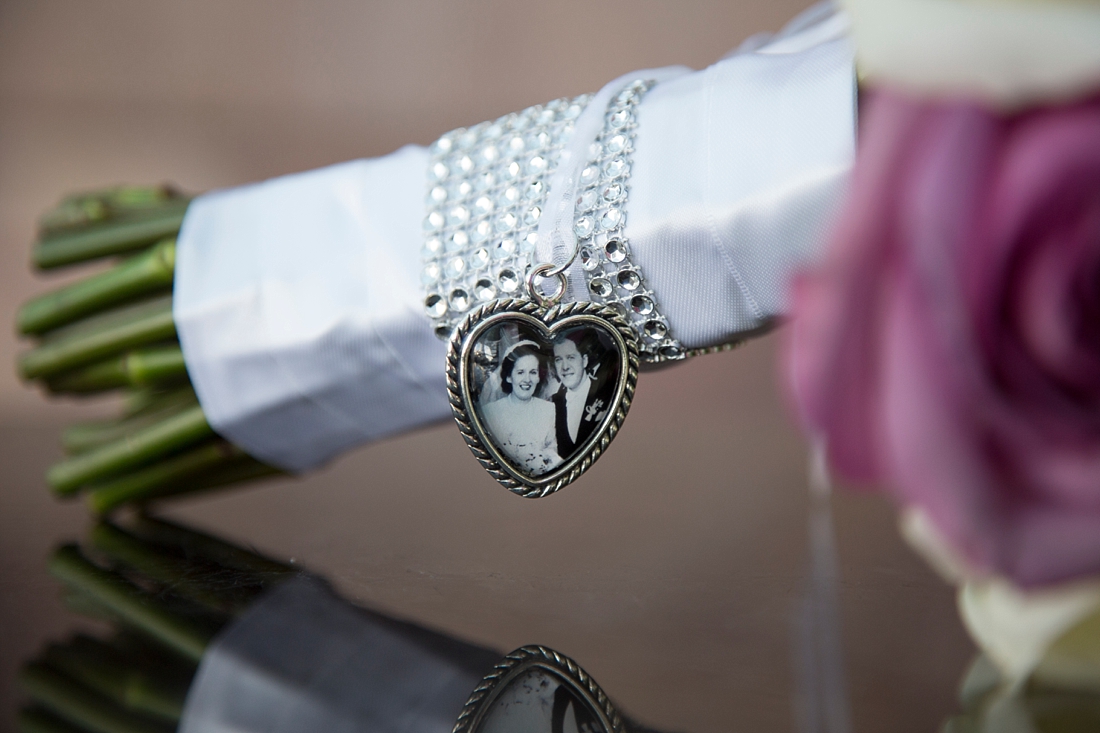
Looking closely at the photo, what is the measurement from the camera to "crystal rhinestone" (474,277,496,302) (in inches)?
20.2

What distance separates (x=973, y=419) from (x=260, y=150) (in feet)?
5.30

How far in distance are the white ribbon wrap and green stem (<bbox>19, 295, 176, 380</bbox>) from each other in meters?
0.03

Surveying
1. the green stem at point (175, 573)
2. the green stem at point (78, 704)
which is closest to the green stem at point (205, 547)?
the green stem at point (175, 573)

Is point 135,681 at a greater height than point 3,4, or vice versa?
point 3,4

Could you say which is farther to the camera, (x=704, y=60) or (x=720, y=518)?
(x=704, y=60)

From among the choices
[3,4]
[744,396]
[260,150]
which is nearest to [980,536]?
[744,396]

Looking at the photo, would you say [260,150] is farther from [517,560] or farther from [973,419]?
[973,419]

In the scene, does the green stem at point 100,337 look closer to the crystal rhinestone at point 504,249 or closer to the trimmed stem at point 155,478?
the trimmed stem at point 155,478

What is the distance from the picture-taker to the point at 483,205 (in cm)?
54

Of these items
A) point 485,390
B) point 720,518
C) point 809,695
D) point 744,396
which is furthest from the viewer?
point 744,396

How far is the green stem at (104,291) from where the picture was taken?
0.65 metres

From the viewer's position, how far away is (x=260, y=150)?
166 cm

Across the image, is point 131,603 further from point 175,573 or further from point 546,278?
point 546,278

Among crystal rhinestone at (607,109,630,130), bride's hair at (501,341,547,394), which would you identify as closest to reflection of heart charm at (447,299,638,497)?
bride's hair at (501,341,547,394)
